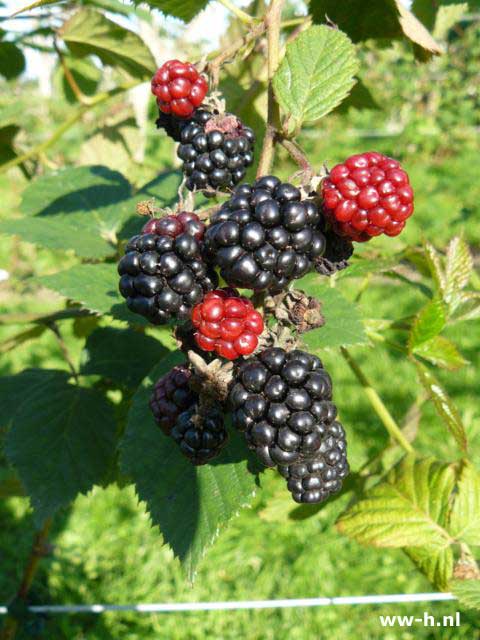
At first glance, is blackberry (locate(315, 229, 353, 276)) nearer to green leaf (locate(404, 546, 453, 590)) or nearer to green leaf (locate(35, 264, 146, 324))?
green leaf (locate(35, 264, 146, 324))

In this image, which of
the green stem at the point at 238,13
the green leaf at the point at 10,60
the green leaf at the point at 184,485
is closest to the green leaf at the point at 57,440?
the green leaf at the point at 184,485

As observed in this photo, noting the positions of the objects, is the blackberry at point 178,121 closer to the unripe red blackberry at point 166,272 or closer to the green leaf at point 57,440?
the unripe red blackberry at point 166,272

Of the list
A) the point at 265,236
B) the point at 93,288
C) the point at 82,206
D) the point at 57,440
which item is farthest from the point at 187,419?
→ the point at 82,206

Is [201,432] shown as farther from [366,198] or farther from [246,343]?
[366,198]

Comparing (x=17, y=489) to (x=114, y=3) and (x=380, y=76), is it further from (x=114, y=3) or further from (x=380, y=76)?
(x=380, y=76)

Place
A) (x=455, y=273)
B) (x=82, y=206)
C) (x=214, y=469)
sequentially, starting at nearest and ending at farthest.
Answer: (x=214, y=469) → (x=455, y=273) → (x=82, y=206)

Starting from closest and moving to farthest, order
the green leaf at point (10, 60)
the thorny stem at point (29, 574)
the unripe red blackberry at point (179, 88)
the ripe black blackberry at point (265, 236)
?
the ripe black blackberry at point (265, 236) < the unripe red blackberry at point (179, 88) < the thorny stem at point (29, 574) < the green leaf at point (10, 60)

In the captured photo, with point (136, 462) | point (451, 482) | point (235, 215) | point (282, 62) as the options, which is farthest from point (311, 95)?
point (451, 482)

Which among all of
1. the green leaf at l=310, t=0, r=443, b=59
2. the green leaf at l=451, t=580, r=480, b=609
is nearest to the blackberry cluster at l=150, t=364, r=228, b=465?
the green leaf at l=451, t=580, r=480, b=609
